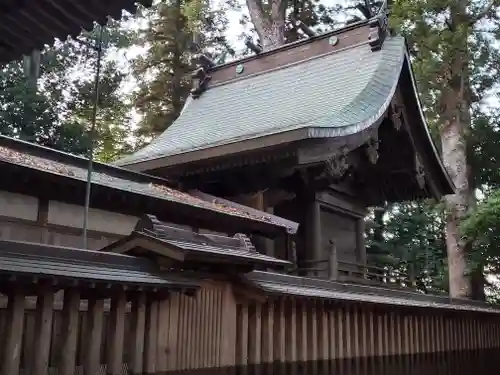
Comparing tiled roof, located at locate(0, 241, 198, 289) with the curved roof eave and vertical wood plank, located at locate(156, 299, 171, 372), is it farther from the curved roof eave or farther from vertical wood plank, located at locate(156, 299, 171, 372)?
the curved roof eave

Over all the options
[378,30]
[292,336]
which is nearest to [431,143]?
[378,30]

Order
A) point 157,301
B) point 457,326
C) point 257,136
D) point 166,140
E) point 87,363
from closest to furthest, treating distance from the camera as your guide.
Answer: point 87,363
point 157,301
point 257,136
point 457,326
point 166,140

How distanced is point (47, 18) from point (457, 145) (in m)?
13.3

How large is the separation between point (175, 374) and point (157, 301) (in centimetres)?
65

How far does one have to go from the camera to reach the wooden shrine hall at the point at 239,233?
12.8 feet

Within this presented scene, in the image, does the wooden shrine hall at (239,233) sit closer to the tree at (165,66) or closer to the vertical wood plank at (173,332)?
the vertical wood plank at (173,332)

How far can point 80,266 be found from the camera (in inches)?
150

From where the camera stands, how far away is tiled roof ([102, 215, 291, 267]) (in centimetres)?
437

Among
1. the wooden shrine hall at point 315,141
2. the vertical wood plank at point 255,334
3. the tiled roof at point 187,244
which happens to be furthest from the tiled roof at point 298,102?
the tiled roof at point 187,244

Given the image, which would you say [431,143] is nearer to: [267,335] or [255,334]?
[267,335]

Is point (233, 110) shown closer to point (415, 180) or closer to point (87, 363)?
point (415, 180)

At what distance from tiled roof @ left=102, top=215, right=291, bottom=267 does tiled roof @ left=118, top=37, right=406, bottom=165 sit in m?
3.42

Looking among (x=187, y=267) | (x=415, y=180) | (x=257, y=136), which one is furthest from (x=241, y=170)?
(x=187, y=267)

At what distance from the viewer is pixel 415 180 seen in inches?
439
